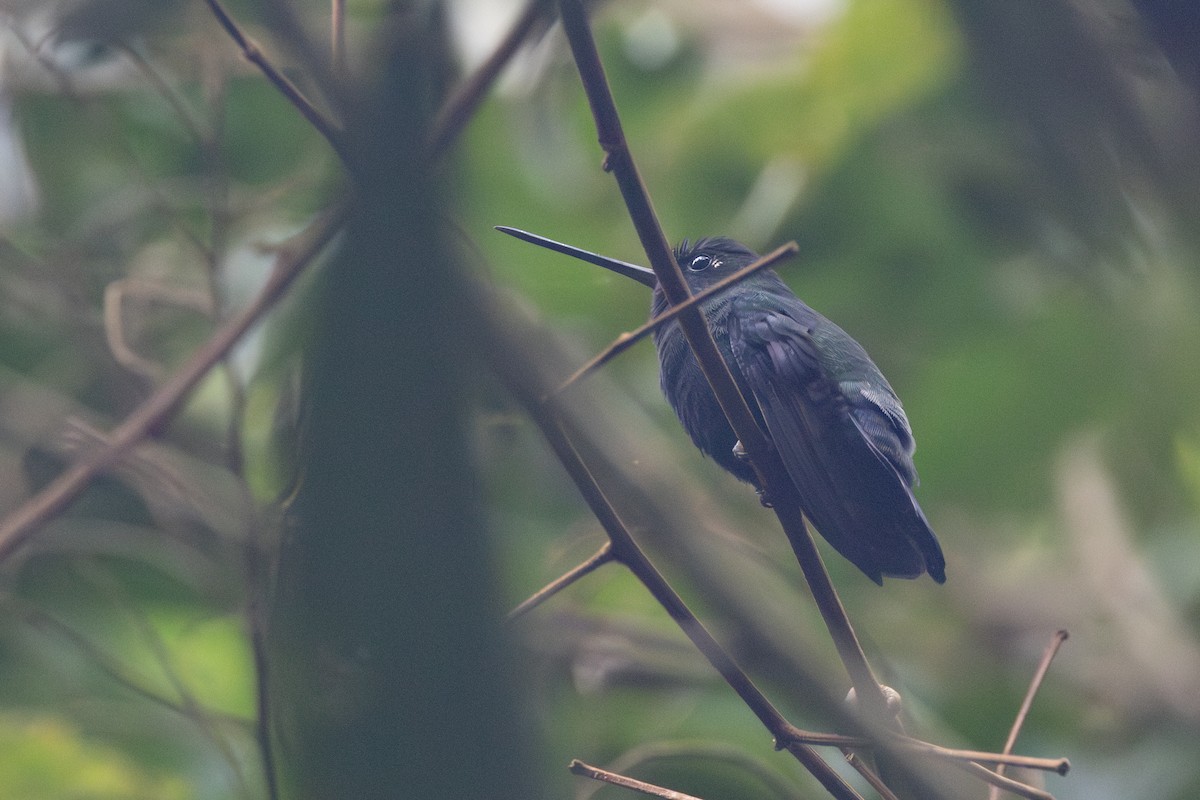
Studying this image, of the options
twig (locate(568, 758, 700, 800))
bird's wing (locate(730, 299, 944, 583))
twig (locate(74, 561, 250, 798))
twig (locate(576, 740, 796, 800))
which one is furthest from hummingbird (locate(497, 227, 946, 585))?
twig (locate(74, 561, 250, 798))

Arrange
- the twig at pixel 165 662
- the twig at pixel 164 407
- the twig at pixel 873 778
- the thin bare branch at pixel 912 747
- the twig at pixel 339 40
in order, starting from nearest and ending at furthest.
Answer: the twig at pixel 339 40, the thin bare branch at pixel 912 747, the twig at pixel 873 778, the twig at pixel 164 407, the twig at pixel 165 662

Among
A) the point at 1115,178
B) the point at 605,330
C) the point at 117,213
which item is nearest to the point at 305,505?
the point at 1115,178

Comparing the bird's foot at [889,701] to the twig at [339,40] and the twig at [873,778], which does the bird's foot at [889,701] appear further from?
the twig at [339,40]

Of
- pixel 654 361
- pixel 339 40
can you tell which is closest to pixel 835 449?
pixel 339 40

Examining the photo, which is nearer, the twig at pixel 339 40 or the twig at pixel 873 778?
the twig at pixel 339 40

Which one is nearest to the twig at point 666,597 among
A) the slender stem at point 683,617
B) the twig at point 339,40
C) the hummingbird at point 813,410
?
the slender stem at point 683,617

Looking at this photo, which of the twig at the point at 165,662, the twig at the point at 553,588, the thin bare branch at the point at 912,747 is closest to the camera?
the twig at the point at 553,588

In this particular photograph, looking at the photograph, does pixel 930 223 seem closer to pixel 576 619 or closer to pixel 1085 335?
pixel 1085 335
